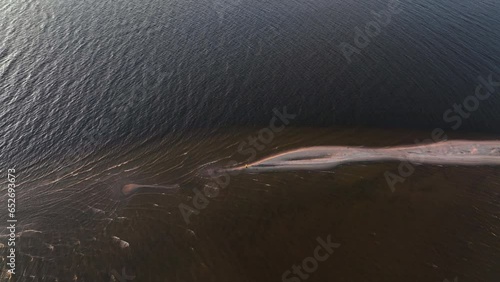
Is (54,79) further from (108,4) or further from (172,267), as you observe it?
(172,267)

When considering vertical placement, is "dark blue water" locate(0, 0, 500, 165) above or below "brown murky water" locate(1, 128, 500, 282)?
above

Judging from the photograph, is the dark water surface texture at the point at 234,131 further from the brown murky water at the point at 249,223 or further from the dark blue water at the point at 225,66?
the dark blue water at the point at 225,66

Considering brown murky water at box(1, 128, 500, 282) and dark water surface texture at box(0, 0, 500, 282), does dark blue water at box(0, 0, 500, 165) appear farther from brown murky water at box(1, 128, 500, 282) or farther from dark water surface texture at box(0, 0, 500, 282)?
brown murky water at box(1, 128, 500, 282)

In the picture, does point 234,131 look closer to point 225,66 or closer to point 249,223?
point 225,66

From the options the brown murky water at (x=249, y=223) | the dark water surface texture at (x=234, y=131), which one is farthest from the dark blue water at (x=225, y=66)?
the brown murky water at (x=249, y=223)

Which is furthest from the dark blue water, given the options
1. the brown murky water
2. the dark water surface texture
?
the brown murky water

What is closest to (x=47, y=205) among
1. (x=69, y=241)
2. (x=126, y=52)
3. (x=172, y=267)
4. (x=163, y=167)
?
(x=69, y=241)

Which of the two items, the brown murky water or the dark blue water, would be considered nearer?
the brown murky water
